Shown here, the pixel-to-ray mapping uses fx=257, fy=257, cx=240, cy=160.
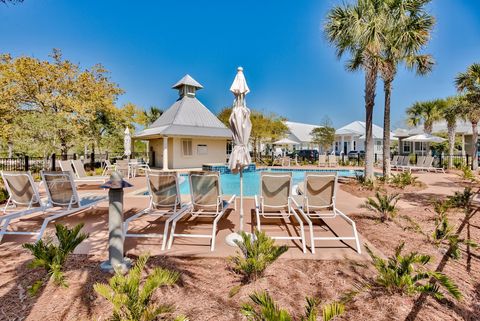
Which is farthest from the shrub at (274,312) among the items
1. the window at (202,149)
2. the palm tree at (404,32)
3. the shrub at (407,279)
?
the window at (202,149)

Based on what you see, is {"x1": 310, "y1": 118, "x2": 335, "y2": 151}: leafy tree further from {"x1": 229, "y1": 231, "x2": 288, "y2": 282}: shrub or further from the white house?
{"x1": 229, "y1": 231, "x2": 288, "y2": 282}: shrub

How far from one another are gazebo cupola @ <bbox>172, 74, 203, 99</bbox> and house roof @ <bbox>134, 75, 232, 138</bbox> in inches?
8.0

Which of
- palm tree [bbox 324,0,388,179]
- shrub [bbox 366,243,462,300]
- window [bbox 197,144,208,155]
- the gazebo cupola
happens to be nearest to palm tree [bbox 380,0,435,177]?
palm tree [bbox 324,0,388,179]

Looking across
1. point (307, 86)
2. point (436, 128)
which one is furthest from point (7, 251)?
point (436, 128)

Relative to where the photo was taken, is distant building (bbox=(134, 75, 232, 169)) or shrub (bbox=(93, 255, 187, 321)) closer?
shrub (bbox=(93, 255, 187, 321))

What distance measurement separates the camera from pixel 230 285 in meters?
2.96

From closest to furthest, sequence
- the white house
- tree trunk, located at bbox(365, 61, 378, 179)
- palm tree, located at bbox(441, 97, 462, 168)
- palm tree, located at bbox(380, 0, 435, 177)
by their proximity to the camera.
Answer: palm tree, located at bbox(380, 0, 435, 177) < tree trunk, located at bbox(365, 61, 378, 179) < palm tree, located at bbox(441, 97, 462, 168) < the white house

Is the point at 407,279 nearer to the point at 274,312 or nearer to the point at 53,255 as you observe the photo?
the point at 274,312

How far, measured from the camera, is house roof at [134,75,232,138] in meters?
20.1

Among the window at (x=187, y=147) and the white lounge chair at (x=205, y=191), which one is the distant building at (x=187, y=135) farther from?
the white lounge chair at (x=205, y=191)

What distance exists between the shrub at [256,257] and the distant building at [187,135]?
16.2 m

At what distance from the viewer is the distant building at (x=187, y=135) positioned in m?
20.1

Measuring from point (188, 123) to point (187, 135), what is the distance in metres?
2.52

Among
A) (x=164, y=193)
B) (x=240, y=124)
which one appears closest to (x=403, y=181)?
(x=240, y=124)
